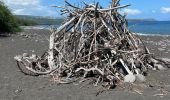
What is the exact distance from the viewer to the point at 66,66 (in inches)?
404

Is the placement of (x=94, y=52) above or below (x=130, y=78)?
above

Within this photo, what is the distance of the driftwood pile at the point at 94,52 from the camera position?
9.93m

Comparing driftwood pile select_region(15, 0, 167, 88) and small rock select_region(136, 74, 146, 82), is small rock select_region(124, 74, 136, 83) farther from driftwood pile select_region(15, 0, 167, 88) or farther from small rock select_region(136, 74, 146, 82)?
small rock select_region(136, 74, 146, 82)

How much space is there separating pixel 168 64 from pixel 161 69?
0.62m

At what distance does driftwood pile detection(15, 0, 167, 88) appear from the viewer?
9.93 meters

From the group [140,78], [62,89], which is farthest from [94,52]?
[62,89]

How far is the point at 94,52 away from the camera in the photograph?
10.0m

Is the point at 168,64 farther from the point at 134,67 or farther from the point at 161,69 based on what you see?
the point at 134,67

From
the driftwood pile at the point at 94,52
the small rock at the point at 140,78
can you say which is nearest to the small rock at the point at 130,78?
the driftwood pile at the point at 94,52

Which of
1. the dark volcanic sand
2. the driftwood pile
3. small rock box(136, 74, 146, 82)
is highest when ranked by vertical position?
the driftwood pile

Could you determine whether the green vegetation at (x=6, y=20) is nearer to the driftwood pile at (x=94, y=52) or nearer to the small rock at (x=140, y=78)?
the driftwood pile at (x=94, y=52)

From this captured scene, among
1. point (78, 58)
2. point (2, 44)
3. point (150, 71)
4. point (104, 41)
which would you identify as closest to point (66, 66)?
point (78, 58)

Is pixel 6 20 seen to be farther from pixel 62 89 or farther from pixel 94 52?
pixel 62 89

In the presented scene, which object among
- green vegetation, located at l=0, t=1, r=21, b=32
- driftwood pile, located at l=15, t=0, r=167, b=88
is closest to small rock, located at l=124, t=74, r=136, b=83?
driftwood pile, located at l=15, t=0, r=167, b=88
